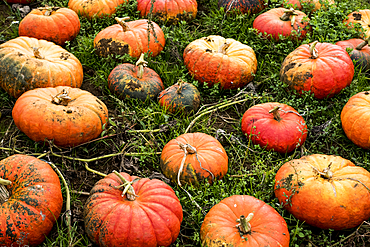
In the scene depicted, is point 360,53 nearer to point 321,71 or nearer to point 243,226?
point 321,71

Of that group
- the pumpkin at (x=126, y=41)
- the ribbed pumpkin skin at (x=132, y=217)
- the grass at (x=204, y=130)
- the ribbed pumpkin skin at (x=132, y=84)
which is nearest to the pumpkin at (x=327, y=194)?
the grass at (x=204, y=130)

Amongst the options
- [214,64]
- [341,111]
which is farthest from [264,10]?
[341,111]

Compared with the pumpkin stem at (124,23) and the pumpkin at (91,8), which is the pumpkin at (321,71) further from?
the pumpkin at (91,8)

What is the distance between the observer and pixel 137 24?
5523mm

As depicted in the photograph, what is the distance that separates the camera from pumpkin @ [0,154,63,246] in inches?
113

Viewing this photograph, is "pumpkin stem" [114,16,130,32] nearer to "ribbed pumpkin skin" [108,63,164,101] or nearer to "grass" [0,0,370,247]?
"grass" [0,0,370,247]

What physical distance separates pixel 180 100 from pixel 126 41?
151 cm

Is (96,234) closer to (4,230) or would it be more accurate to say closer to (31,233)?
(31,233)

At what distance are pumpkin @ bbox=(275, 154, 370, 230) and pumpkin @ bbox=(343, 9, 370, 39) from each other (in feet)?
10.9

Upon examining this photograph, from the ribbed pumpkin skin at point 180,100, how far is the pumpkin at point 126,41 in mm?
1042

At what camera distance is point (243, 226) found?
2.86 m

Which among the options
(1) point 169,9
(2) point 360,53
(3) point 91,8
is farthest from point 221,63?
(3) point 91,8

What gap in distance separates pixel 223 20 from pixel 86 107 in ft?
11.1

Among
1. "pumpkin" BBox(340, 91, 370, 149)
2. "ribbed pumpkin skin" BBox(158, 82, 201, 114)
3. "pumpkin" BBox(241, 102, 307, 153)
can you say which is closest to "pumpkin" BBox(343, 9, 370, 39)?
"pumpkin" BBox(340, 91, 370, 149)
